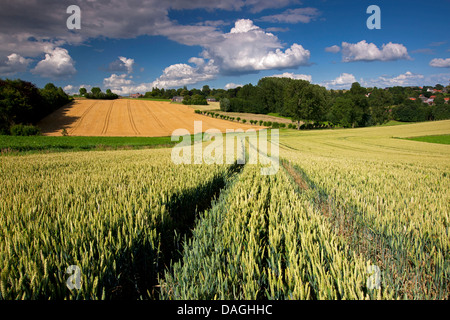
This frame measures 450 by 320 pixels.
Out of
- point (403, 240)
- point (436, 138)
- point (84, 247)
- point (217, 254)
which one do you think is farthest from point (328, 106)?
point (84, 247)

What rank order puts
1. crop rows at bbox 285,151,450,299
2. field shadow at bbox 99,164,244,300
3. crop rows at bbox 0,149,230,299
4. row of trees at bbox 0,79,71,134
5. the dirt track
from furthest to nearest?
1. the dirt track
2. row of trees at bbox 0,79,71,134
3. field shadow at bbox 99,164,244,300
4. crop rows at bbox 285,151,450,299
5. crop rows at bbox 0,149,230,299

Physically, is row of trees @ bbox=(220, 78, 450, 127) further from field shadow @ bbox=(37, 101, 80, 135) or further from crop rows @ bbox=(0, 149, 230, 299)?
crop rows @ bbox=(0, 149, 230, 299)

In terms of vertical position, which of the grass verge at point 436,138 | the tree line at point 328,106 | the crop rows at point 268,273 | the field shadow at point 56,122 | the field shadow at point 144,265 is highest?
the tree line at point 328,106

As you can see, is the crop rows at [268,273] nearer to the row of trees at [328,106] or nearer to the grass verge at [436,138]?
the grass verge at [436,138]

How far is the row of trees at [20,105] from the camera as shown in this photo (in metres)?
45.1

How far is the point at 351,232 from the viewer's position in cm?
440

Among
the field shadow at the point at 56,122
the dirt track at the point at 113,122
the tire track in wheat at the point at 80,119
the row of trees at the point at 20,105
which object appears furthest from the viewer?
the tire track in wheat at the point at 80,119

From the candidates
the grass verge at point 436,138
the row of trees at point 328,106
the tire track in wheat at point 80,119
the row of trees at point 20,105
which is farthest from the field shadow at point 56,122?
the grass verge at point 436,138

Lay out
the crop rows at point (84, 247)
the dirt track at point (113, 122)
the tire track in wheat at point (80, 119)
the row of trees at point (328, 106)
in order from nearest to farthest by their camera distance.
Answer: the crop rows at point (84, 247) < the dirt track at point (113, 122) < the tire track in wheat at point (80, 119) < the row of trees at point (328, 106)

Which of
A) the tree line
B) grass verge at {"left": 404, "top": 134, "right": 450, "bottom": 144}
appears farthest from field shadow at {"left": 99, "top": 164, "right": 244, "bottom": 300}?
the tree line

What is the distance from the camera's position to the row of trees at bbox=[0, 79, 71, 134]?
148ft

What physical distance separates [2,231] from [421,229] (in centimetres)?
568

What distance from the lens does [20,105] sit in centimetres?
4831

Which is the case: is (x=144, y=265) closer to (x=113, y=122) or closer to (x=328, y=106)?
(x=113, y=122)
